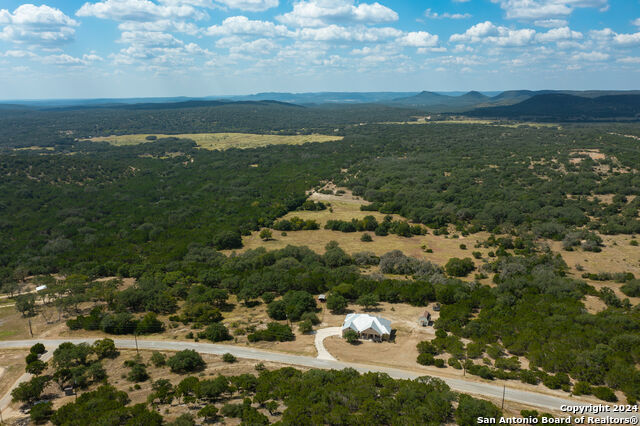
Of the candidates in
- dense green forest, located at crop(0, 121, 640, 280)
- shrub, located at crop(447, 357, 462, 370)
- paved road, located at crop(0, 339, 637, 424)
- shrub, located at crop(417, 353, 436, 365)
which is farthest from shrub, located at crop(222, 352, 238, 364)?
dense green forest, located at crop(0, 121, 640, 280)

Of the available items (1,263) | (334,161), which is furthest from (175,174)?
(1,263)

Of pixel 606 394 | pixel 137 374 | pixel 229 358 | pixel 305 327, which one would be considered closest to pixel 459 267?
pixel 305 327

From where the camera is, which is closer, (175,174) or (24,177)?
(24,177)

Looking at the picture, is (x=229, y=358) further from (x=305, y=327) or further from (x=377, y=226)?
(x=377, y=226)

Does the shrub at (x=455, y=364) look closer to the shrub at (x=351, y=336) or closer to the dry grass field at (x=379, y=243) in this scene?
the shrub at (x=351, y=336)

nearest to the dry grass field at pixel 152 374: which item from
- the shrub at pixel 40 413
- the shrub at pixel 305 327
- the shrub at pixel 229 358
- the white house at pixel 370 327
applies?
the shrub at pixel 229 358

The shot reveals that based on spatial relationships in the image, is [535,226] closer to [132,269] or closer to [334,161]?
[132,269]
